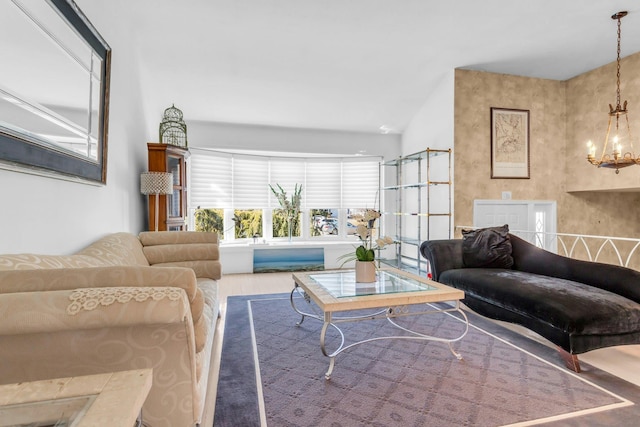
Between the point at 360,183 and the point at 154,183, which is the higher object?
the point at 360,183

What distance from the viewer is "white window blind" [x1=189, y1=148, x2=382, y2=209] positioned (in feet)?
16.9

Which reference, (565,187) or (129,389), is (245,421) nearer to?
(129,389)

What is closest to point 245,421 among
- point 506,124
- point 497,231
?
point 497,231

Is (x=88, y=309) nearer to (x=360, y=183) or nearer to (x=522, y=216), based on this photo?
(x=522, y=216)

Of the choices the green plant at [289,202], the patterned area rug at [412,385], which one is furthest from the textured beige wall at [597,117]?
the green plant at [289,202]

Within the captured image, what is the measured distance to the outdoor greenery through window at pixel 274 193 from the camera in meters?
5.18

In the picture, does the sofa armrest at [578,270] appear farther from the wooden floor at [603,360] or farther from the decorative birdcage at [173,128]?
the decorative birdcage at [173,128]

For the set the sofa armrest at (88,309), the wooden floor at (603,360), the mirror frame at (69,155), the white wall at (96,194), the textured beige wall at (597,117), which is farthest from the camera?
the textured beige wall at (597,117)

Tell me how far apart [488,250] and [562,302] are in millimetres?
1092

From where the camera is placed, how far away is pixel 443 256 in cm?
332

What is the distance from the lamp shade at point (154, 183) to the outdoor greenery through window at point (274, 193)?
5.99 feet

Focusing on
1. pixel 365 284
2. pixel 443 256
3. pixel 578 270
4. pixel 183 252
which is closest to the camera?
pixel 365 284

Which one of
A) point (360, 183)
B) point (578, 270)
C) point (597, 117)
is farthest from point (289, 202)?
point (597, 117)

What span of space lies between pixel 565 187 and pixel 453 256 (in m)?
2.57
